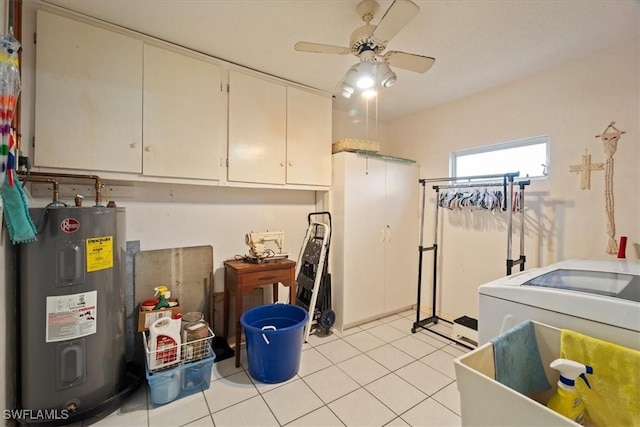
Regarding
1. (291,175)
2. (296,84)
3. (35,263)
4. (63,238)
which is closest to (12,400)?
(35,263)

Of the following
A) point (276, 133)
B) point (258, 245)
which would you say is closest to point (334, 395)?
point (258, 245)

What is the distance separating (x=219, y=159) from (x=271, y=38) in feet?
3.19

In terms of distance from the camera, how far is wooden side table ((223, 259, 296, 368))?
220cm

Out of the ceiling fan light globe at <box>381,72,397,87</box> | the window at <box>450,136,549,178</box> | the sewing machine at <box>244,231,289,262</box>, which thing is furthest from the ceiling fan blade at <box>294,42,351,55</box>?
the window at <box>450,136,549,178</box>

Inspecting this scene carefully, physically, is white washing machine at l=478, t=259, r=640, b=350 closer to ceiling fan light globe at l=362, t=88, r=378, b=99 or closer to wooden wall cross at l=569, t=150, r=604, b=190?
wooden wall cross at l=569, t=150, r=604, b=190

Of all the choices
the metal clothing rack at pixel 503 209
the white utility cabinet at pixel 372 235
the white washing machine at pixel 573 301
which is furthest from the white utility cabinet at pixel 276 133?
the white washing machine at pixel 573 301

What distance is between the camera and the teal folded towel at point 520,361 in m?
0.90

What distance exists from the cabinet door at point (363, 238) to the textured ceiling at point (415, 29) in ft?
3.17

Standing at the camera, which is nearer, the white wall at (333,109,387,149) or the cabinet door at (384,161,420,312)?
the cabinet door at (384,161,420,312)

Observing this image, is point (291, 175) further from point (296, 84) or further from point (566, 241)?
point (566, 241)

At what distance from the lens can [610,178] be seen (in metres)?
1.99

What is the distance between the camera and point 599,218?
207cm

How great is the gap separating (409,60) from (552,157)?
5.30ft

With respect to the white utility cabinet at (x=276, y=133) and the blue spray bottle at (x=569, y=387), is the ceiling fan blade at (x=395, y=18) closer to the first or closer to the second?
the white utility cabinet at (x=276, y=133)
